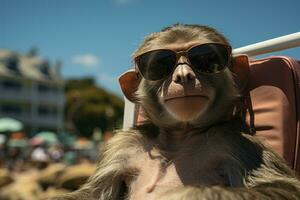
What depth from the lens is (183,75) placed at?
87.5 inches

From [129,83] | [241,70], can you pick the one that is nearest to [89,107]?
[129,83]

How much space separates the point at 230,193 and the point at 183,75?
1.96 ft

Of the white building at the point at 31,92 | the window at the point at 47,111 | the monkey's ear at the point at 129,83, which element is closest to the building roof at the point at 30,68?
the white building at the point at 31,92

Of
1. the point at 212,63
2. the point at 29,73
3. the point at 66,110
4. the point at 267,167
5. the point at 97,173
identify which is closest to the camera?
the point at 267,167

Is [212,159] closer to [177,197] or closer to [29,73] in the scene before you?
[177,197]

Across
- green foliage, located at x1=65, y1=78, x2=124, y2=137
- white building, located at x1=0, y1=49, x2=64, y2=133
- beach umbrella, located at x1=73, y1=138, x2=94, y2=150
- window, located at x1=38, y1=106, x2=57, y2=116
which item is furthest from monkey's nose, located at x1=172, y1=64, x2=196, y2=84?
window, located at x1=38, y1=106, x2=57, y2=116

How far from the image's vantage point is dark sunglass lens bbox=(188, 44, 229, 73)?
2.30 m

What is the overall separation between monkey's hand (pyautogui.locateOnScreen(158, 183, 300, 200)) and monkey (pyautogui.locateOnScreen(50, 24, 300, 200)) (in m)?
0.01

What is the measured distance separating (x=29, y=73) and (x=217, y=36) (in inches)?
2084

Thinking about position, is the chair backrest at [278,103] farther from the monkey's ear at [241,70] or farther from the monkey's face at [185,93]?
the monkey's face at [185,93]

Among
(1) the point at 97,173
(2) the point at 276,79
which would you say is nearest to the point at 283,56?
(2) the point at 276,79

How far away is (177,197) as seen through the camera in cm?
187

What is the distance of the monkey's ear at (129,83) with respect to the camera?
106 inches

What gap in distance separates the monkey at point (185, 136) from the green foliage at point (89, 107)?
1985 inches
